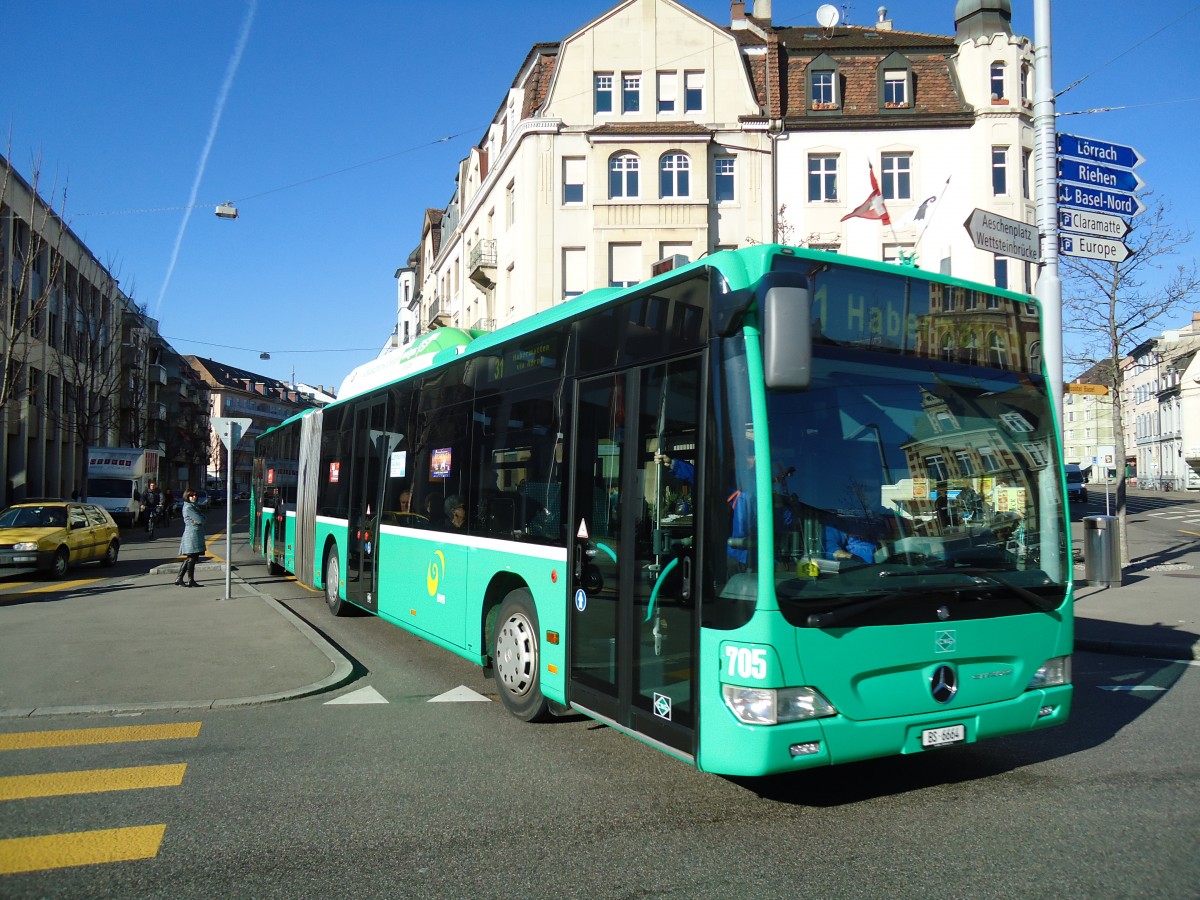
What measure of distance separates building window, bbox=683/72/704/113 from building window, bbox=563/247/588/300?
20.5 feet

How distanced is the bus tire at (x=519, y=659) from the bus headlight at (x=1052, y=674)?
3.18m

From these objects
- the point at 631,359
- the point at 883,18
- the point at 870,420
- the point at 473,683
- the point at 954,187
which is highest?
the point at 883,18

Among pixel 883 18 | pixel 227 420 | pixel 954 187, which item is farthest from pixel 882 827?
pixel 883 18

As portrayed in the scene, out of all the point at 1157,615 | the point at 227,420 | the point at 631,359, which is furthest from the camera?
the point at 227,420

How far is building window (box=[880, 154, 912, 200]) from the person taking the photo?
117 feet

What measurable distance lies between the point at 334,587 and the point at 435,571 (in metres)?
4.88

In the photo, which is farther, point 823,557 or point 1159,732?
point 1159,732

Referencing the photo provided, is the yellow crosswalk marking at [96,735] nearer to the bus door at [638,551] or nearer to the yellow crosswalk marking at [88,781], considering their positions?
the yellow crosswalk marking at [88,781]

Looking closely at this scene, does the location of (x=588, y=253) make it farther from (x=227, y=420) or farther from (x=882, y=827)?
(x=882, y=827)

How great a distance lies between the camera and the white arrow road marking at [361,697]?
8.10 meters

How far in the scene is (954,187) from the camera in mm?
34938

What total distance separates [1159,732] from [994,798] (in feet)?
7.76

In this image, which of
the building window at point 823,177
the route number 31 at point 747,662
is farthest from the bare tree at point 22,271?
the route number 31 at point 747,662

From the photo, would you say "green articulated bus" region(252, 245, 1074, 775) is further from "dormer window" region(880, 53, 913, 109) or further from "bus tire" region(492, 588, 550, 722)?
"dormer window" region(880, 53, 913, 109)
